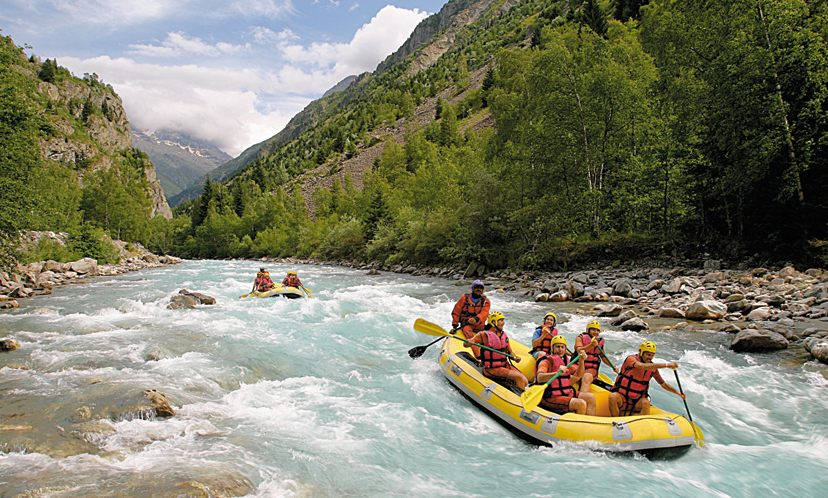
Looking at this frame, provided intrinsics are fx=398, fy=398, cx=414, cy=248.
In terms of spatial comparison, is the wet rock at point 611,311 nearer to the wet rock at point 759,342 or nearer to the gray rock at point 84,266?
the wet rock at point 759,342

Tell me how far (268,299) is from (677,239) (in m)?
16.2

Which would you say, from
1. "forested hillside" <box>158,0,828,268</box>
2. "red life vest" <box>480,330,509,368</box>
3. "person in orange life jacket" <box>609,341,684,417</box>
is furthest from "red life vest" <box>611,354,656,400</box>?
"forested hillside" <box>158,0,828,268</box>

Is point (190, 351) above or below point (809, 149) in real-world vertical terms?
below

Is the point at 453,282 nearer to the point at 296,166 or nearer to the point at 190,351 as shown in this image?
the point at 190,351

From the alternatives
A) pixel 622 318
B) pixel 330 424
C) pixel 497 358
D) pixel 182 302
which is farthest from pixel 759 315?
pixel 182 302

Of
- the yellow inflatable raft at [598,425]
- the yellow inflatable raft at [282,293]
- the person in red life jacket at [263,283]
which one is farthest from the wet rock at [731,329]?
the person in red life jacket at [263,283]

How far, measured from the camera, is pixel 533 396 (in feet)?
18.1

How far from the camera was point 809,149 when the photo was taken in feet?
38.0

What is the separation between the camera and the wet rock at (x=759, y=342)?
24.5 ft

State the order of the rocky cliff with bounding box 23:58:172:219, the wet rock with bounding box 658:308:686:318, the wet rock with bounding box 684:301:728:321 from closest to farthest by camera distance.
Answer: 1. the wet rock with bounding box 684:301:728:321
2. the wet rock with bounding box 658:308:686:318
3. the rocky cliff with bounding box 23:58:172:219

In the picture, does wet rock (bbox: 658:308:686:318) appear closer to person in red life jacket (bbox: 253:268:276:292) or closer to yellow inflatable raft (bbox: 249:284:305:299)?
yellow inflatable raft (bbox: 249:284:305:299)

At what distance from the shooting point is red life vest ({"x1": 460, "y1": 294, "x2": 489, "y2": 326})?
8750 mm

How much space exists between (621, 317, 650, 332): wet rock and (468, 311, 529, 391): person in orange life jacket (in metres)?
4.08

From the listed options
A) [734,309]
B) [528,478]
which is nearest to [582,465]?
[528,478]
